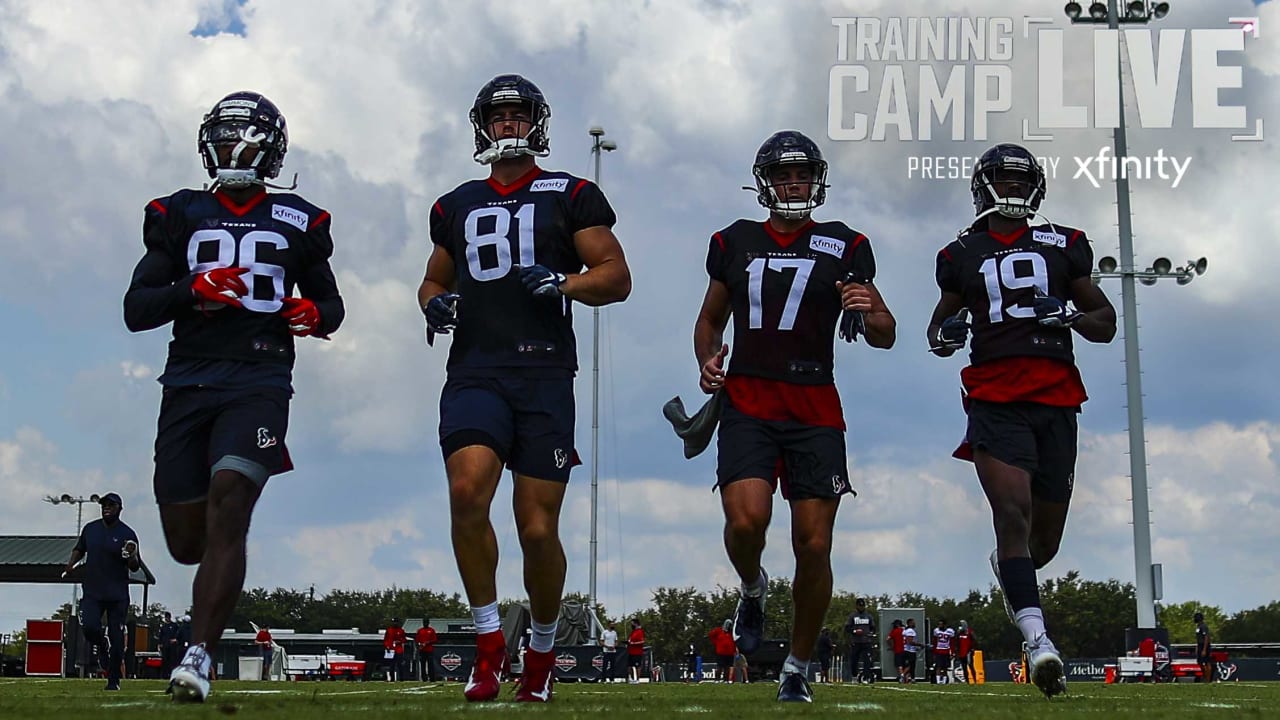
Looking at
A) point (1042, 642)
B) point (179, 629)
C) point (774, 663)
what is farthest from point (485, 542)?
point (179, 629)

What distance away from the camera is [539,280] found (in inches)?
261

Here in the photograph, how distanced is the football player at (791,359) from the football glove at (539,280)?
1.17m

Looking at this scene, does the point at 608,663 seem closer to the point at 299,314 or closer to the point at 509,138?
the point at 509,138

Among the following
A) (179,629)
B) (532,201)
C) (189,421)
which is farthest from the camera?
(179,629)

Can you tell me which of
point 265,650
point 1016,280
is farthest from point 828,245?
point 265,650

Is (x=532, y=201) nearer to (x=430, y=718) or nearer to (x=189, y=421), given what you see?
(x=189, y=421)

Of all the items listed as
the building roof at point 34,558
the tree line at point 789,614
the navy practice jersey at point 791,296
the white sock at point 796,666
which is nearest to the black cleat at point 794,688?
the white sock at point 796,666

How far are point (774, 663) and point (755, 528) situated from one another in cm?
2831

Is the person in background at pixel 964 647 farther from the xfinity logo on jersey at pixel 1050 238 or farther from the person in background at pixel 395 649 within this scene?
the xfinity logo on jersey at pixel 1050 238

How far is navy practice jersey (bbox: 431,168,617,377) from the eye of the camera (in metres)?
6.86

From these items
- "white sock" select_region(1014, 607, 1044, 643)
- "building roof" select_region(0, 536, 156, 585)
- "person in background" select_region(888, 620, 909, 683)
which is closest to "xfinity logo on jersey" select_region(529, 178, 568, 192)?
"white sock" select_region(1014, 607, 1044, 643)

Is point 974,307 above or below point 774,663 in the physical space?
above

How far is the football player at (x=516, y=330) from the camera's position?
6.65 meters

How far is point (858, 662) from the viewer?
33.1m
